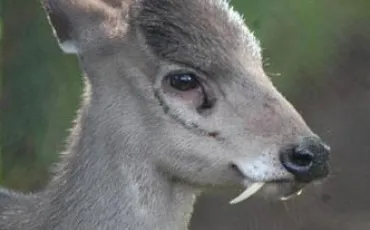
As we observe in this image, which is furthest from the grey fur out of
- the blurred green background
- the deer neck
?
the blurred green background

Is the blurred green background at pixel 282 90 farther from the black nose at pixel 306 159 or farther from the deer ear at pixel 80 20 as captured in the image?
the black nose at pixel 306 159

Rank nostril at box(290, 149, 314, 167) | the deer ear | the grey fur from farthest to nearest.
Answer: the deer ear < the grey fur < nostril at box(290, 149, 314, 167)

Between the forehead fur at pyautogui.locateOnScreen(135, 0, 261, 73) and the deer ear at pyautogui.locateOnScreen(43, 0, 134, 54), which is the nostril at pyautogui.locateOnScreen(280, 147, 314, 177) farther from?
the deer ear at pyautogui.locateOnScreen(43, 0, 134, 54)

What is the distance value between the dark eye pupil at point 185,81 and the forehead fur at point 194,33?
0.04 meters

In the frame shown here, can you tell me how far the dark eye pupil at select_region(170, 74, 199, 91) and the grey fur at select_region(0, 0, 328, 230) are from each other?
0.03 m

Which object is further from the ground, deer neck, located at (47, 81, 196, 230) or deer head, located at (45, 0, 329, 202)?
deer head, located at (45, 0, 329, 202)

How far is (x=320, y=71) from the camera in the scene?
6340mm

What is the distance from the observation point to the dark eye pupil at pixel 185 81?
3658mm

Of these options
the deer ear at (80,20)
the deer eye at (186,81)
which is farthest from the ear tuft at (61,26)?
the deer eye at (186,81)

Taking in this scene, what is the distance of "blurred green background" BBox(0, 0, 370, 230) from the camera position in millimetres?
6223

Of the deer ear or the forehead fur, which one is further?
the deer ear

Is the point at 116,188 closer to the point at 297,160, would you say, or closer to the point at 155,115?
the point at 155,115

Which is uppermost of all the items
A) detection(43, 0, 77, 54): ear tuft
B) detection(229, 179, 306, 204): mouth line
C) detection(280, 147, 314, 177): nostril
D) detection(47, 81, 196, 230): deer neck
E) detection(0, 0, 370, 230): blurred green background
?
detection(280, 147, 314, 177): nostril

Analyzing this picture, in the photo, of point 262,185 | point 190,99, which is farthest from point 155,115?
point 262,185
